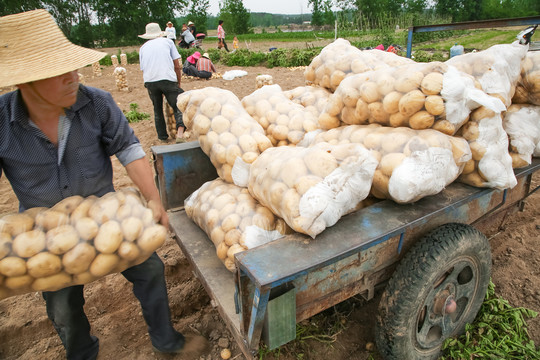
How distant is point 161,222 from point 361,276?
1.02 metres

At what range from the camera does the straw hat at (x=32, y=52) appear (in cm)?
150

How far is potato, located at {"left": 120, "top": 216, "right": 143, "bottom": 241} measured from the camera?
63.4 inches

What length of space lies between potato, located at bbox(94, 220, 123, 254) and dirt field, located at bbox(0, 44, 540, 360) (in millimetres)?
1037

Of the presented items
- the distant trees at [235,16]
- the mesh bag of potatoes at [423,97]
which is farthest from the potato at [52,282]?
the distant trees at [235,16]

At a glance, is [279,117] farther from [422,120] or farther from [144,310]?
[144,310]

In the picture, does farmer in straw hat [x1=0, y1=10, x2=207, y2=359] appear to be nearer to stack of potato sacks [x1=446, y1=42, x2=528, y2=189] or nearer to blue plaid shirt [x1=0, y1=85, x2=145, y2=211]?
blue plaid shirt [x1=0, y1=85, x2=145, y2=211]

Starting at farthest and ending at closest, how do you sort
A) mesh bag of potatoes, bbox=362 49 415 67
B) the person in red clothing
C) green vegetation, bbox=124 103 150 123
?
the person in red clothing, green vegetation, bbox=124 103 150 123, mesh bag of potatoes, bbox=362 49 415 67

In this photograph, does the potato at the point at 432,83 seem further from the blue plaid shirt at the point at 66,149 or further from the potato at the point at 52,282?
the potato at the point at 52,282

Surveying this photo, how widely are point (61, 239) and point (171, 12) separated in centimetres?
4217

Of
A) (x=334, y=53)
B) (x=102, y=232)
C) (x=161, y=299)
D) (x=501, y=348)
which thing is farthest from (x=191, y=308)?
(x=334, y=53)

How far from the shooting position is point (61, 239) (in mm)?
1512

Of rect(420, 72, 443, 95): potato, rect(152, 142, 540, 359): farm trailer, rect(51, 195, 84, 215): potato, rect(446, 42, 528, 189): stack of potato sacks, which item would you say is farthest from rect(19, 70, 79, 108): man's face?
rect(446, 42, 528, 189): stack of potato sacks

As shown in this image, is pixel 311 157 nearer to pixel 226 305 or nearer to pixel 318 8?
pixel 226 305

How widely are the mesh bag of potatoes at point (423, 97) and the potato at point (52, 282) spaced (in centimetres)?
173
